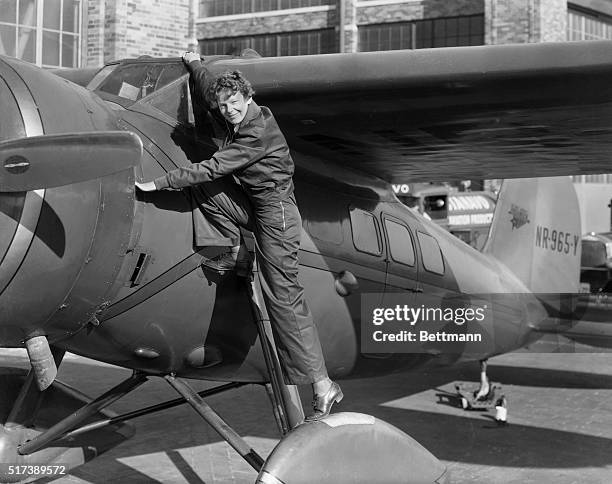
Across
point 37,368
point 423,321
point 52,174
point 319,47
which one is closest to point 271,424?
point 423,321

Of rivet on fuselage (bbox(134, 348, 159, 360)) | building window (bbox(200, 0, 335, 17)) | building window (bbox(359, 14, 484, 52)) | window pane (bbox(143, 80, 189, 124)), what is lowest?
rivet on fuselage (bbox(134, 348, 159, 360))

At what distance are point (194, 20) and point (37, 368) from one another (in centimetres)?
3351

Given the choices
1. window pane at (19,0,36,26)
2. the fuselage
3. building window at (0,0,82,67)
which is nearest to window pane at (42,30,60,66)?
building window at (0,0,82,67)

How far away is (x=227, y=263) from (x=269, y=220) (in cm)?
35

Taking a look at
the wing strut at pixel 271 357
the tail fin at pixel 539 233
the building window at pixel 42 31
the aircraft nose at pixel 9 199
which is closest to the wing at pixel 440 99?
the wing strut at pixel 271 357

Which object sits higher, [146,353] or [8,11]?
[8,11]

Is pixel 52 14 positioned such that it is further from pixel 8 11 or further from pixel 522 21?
pixel 522 21

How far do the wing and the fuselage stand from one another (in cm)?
35

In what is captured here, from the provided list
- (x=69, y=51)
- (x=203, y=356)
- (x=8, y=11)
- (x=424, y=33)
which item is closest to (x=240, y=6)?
(x=424, y=33)

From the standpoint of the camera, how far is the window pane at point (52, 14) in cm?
1719

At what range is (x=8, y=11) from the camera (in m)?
16.4

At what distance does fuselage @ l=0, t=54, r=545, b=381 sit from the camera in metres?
3.10

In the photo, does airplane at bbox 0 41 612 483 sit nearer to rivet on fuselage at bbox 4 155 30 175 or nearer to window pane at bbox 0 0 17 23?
rivet on fuselage at bbox 4 155 30 175

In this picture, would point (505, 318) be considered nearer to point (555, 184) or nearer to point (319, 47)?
point (555, 184)
